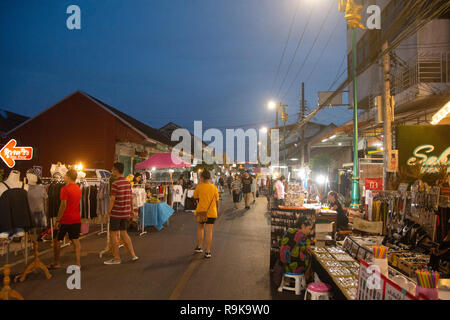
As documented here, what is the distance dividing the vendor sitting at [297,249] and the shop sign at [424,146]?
249cm

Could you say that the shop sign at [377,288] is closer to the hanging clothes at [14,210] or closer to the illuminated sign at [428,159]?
the illuminated sign at [428,159]

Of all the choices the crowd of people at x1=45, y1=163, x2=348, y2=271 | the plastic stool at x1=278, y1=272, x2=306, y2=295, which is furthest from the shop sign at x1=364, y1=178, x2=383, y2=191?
the plastic stool at x1=278, y1=272, x2=306, y2=295

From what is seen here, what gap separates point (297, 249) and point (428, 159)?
3.22 metres

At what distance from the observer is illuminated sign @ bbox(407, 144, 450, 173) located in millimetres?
5637

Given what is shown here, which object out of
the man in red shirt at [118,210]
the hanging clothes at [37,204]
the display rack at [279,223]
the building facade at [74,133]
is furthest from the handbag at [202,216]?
the building facade at [74,133]

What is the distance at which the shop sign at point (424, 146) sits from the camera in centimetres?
568

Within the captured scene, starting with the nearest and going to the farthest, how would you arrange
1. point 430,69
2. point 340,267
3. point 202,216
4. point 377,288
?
point 377,288
point 340,267
point 202,216
point 430,69

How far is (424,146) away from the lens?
5852mm

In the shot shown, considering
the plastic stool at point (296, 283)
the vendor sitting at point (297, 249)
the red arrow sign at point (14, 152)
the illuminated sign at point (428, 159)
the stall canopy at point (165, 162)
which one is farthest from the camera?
the stall canopy at point (165, 162)

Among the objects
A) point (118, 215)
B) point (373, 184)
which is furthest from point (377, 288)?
point (373, 184)

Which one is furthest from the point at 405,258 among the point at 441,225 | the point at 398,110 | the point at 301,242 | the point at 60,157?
the point at 60,157

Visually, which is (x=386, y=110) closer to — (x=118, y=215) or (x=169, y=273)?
(x=169, y=273)

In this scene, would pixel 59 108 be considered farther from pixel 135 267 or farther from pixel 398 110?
pixel 398 110
